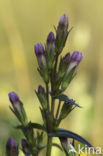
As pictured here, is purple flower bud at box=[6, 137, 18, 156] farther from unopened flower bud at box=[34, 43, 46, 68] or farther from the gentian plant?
unopened flower bud at box=[34, 43, 46, 68]

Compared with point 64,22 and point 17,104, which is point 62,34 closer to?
point 64,22

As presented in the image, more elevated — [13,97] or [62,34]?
[62,34]

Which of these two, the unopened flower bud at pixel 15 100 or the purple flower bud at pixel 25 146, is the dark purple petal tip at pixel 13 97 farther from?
the purple flower bud at pixel 25 146

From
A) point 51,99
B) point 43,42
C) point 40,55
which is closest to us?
point 51,99

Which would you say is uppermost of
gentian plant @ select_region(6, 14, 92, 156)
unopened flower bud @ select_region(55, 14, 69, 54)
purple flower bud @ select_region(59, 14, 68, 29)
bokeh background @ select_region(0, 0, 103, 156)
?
bokeh background @ select_region(0, 0, 103, 156)

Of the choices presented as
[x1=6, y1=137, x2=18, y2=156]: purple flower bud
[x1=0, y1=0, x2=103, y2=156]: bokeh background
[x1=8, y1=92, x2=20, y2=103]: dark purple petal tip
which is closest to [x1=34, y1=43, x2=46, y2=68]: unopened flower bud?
[x1=8, y1=92, x2=20, y2=103]: dark purple petal tip

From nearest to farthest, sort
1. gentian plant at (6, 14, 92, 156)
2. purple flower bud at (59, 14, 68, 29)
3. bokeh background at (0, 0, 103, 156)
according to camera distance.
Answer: gentian plant at (6, 14, 92, 156)
purple flower bud at (59, 14, 68, 29)
bokeh background at (0, 0, 103, 156)

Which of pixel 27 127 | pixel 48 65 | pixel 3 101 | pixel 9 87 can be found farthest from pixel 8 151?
pixel 9 87

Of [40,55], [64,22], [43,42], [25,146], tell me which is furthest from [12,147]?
[43,42]

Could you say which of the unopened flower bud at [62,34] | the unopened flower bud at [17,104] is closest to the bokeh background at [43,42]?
the unopened flower bud at [17,104]
